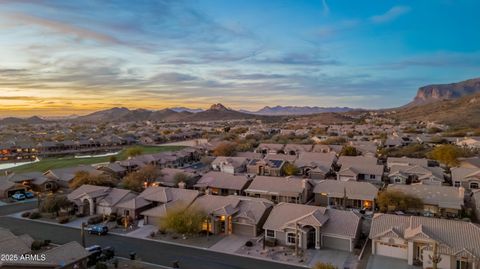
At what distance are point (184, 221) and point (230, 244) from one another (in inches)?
164

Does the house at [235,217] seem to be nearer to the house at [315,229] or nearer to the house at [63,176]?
the house at [315,229]

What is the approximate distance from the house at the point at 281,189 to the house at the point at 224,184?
5.53 ft

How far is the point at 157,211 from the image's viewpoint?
30.7m

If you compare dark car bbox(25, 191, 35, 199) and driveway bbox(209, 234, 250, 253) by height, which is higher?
dark car bbox(25, 191, 35, 199)

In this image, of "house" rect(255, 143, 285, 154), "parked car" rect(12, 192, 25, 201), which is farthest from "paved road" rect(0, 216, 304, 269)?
"house" rect(255, 143, 285, 154)

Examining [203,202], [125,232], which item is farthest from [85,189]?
[203,202]

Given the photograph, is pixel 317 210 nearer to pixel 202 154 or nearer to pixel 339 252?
pixel 339 252

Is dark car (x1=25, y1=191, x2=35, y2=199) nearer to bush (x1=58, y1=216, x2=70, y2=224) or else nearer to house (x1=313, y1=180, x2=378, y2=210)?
bush (x1=58, y1=216, x2=70, y2=224)

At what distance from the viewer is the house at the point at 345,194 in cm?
3547

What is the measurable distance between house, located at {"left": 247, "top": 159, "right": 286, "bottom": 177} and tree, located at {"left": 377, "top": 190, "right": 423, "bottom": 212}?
64.0ft

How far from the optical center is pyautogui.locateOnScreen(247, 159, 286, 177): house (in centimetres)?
5109

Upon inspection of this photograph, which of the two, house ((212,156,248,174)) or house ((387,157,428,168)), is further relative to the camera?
house ((212,156,248,174))

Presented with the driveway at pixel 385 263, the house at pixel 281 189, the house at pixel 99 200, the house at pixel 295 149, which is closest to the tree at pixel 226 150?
the house at pixel 295 149

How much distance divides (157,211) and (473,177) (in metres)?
36.9
